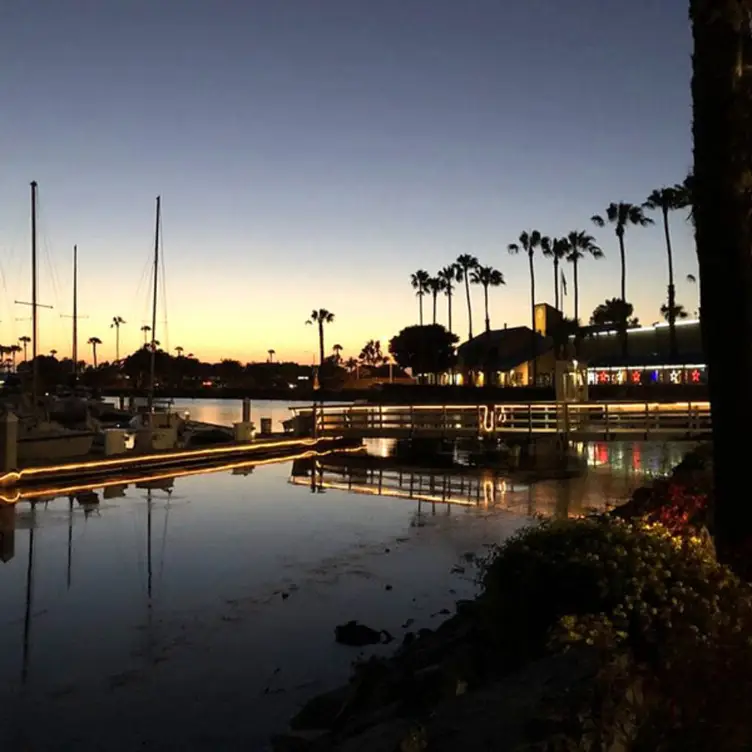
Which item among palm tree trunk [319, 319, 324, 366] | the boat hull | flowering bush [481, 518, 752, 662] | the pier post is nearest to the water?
flowering bush [481, 518, 752, 662]

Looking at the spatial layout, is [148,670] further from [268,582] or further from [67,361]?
[67,361]

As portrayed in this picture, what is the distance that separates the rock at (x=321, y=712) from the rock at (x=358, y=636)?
153 centimetres

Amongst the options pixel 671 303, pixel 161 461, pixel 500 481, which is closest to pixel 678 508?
pixel 500 481

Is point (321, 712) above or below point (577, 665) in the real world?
below

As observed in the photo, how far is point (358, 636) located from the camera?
324 inches

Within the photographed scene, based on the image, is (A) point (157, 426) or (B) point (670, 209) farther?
(B) point (670, 209)

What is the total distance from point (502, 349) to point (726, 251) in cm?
8017

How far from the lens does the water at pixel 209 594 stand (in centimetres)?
652

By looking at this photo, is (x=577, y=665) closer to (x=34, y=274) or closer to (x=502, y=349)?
(x=34, y=274)

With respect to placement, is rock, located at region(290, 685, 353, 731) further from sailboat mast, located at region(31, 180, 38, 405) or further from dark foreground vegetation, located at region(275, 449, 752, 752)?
sailboat mast, located at region(31, 180, 38, 405)

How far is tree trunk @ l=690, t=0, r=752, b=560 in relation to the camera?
24.8ft

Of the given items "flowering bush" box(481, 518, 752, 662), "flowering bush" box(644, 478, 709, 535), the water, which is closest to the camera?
"flowering bush" box(481, 518, 752, 662)

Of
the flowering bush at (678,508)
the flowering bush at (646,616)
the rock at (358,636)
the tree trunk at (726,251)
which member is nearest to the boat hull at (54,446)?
the rock at (358,636)

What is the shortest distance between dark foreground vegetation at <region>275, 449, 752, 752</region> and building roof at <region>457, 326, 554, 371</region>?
7716 centimetres
